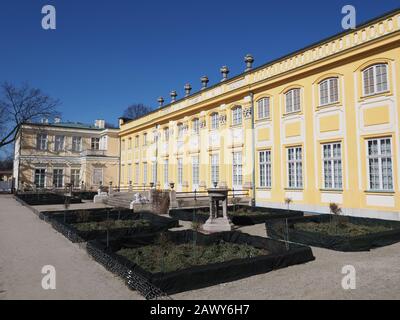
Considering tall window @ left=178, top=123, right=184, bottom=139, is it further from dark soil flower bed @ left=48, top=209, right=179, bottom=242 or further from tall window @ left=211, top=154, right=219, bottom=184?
dark soil flower bed @ left=48, top=209, right=179, bottom=242

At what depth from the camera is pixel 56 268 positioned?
252 inches

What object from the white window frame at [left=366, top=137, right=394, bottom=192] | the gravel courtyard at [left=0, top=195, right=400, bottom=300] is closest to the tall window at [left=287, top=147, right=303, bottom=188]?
the white window frame at [left=366, top=137, right=394, bottom=192]

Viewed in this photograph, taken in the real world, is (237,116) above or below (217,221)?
above

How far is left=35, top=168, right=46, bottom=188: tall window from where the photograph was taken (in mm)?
38312

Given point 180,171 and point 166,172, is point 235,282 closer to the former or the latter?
point 180,171

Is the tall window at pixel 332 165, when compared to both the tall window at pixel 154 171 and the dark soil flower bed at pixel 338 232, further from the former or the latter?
the tall window at pixel 154 171

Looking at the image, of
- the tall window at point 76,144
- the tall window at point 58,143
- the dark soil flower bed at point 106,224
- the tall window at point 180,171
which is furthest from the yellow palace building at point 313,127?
the tall window at point 58,143

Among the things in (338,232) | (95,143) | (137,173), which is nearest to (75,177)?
(95,143)

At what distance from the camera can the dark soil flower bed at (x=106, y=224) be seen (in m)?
9.43

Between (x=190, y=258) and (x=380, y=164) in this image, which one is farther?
(x=380, y=164)

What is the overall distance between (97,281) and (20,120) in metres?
33.4

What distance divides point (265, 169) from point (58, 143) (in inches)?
1240
